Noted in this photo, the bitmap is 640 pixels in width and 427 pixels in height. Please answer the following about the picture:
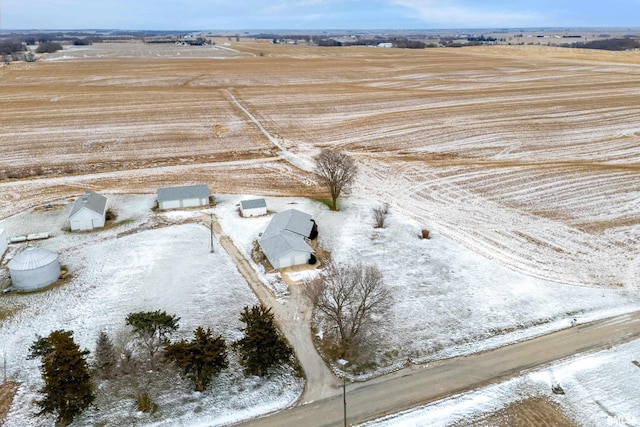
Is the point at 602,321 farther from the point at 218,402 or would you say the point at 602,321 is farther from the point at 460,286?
the point at 218,402

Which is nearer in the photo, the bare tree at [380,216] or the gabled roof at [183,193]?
the bare tree at [380,216]

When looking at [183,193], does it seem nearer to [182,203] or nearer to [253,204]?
[182,203]

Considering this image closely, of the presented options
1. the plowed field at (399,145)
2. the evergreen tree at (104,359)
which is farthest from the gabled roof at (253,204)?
the evergreen tree at (104,359)

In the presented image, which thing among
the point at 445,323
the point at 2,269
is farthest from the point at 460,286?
the point at 2,269

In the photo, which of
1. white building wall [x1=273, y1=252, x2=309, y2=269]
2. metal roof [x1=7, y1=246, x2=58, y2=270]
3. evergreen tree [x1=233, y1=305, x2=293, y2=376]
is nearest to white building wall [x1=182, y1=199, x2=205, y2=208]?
metal roof [x1=7, y1=246, x2=58, y2=270]

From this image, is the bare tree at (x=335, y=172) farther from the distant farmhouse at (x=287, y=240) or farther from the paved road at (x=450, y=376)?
the paved road at (x=450, y=376)

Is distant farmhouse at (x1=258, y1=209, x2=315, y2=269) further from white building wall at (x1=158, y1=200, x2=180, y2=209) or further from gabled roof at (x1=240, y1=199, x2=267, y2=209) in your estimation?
white building wall at (x1=158, y1=200, x2=180, y2=209)

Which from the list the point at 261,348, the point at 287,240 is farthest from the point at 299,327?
the point at 287,240
